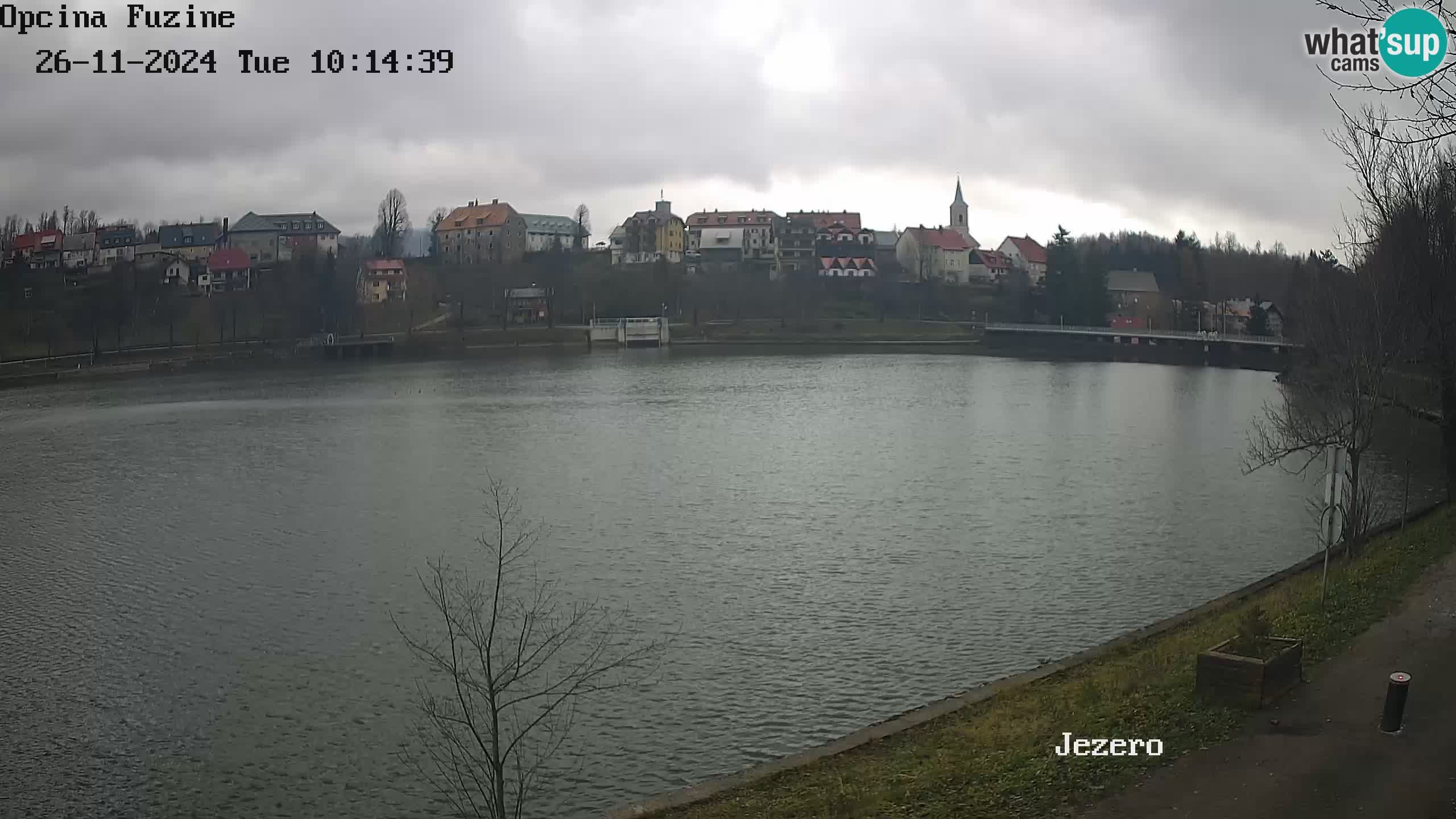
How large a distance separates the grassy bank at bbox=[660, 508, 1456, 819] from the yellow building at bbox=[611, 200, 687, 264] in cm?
11664

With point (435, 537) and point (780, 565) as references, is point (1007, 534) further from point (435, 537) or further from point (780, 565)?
point (435, 537)

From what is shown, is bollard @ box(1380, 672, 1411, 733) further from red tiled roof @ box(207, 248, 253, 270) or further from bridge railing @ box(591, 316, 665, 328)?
red tiled roof @ box(207, 248, 253, 270)

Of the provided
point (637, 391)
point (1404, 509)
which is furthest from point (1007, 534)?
point (637, 391)

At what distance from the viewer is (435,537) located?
23.9 meters

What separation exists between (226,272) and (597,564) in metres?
94.2

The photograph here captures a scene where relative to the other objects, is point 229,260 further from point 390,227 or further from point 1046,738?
point 1046,738

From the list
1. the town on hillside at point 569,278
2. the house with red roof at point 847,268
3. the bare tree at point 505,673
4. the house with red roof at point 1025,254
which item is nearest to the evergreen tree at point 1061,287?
the town on hillside at point 569,278

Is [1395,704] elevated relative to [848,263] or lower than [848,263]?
lower

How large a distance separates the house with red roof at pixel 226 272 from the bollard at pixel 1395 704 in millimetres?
102005

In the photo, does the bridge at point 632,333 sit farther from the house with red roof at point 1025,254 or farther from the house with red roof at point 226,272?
the house with red roof at point 1025,254

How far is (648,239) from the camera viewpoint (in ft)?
433

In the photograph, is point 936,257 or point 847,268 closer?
point 847,268

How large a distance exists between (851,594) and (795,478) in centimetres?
1191

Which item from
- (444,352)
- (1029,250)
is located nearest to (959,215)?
(1029,250)
